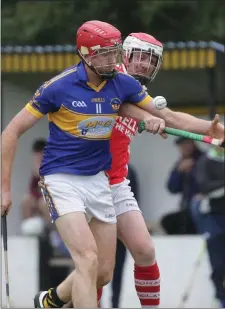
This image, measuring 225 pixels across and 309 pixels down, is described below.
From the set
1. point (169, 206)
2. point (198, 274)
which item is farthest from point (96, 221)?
point (169, 206)

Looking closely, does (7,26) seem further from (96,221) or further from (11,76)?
(96,221)

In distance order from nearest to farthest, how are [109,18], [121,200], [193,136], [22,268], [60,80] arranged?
[193,136] < [60,80] < [121,200] < [22,268] < [109,18]

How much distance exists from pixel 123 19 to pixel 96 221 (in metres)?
10.8

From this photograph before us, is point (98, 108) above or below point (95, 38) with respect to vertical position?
below

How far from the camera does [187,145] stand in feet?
49.4

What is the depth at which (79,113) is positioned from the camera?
972 centimetres

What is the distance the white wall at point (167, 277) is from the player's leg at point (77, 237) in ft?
15.1

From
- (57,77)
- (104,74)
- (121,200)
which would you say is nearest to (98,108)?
(104,74)

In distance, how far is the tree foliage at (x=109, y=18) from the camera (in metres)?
20.2

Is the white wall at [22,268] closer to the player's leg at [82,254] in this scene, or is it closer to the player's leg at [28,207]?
the player's leg at [28,207]

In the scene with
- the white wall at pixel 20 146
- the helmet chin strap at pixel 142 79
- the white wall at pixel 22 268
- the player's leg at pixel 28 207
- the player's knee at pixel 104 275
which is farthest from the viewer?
the white wall at pixel 20 146

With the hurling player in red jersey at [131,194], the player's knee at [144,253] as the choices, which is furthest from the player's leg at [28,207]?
the player's knee at [144,253]

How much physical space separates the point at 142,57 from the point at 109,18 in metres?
10.0

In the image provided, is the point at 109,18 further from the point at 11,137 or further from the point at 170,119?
the point at 11,137
